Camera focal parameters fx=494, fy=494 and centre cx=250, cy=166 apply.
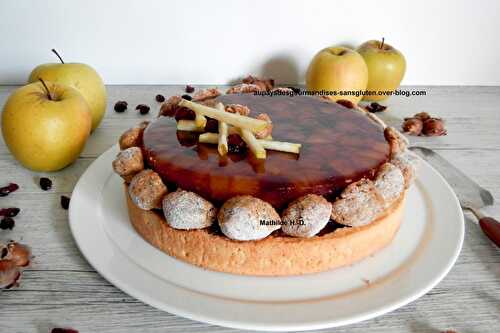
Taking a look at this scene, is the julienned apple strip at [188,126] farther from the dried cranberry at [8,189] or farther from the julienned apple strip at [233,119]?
the dried cranberry at [8,189]

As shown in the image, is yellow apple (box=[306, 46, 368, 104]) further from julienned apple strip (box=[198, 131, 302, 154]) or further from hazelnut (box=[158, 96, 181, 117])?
julienned apple strip (box=[198, 131, 302, 154])

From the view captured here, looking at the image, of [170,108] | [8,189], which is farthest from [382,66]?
[8,189]

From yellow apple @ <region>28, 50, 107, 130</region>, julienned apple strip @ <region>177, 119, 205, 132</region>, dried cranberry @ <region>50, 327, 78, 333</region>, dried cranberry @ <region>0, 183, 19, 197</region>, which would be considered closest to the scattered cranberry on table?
yellow apple @ <region>28, 50, 107, 130</region>

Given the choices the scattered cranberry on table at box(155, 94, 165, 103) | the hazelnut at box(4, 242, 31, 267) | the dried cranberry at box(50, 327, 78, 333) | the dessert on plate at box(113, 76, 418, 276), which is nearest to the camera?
the dried cranberry at box(50, 327, 78, 333)

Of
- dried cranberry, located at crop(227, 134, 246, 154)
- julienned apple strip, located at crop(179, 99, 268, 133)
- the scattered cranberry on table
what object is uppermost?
julienned apple strip, located at crop(179, 99, 268, 133)

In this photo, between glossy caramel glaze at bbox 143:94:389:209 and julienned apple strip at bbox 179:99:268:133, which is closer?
glossy caramel glaze at bbox 143:94:389:209

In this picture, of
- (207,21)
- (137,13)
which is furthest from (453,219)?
(137,13)
